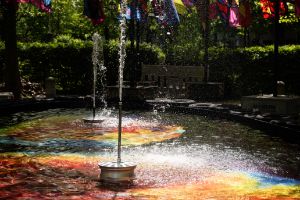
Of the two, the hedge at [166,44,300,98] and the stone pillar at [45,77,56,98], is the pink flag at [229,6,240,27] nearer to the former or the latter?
the hedge at [166,44,300,98]

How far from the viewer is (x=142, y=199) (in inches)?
269

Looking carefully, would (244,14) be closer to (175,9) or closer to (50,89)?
(175,9)

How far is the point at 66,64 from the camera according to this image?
87.5ft

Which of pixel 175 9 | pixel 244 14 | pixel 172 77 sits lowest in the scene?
pixel 172 77

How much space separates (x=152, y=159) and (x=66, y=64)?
17.7 m

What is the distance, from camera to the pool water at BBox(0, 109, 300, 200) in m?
7.36

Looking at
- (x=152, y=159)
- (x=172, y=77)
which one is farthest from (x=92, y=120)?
A: (x=172, y=77)

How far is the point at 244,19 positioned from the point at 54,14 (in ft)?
97.7

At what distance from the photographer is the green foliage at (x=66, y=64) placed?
26.6 m

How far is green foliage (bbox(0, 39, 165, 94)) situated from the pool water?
10.4m

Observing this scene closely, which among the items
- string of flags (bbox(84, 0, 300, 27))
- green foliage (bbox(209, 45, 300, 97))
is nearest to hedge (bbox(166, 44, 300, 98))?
green foliage (bbox(209, 45, 300, 97))

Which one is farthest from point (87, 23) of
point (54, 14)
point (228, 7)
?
point (228, 7)

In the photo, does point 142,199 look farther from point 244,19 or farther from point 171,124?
point 244,19

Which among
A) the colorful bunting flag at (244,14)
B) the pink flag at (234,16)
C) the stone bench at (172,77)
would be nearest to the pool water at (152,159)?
the colorful bunting flag at (244,14)
